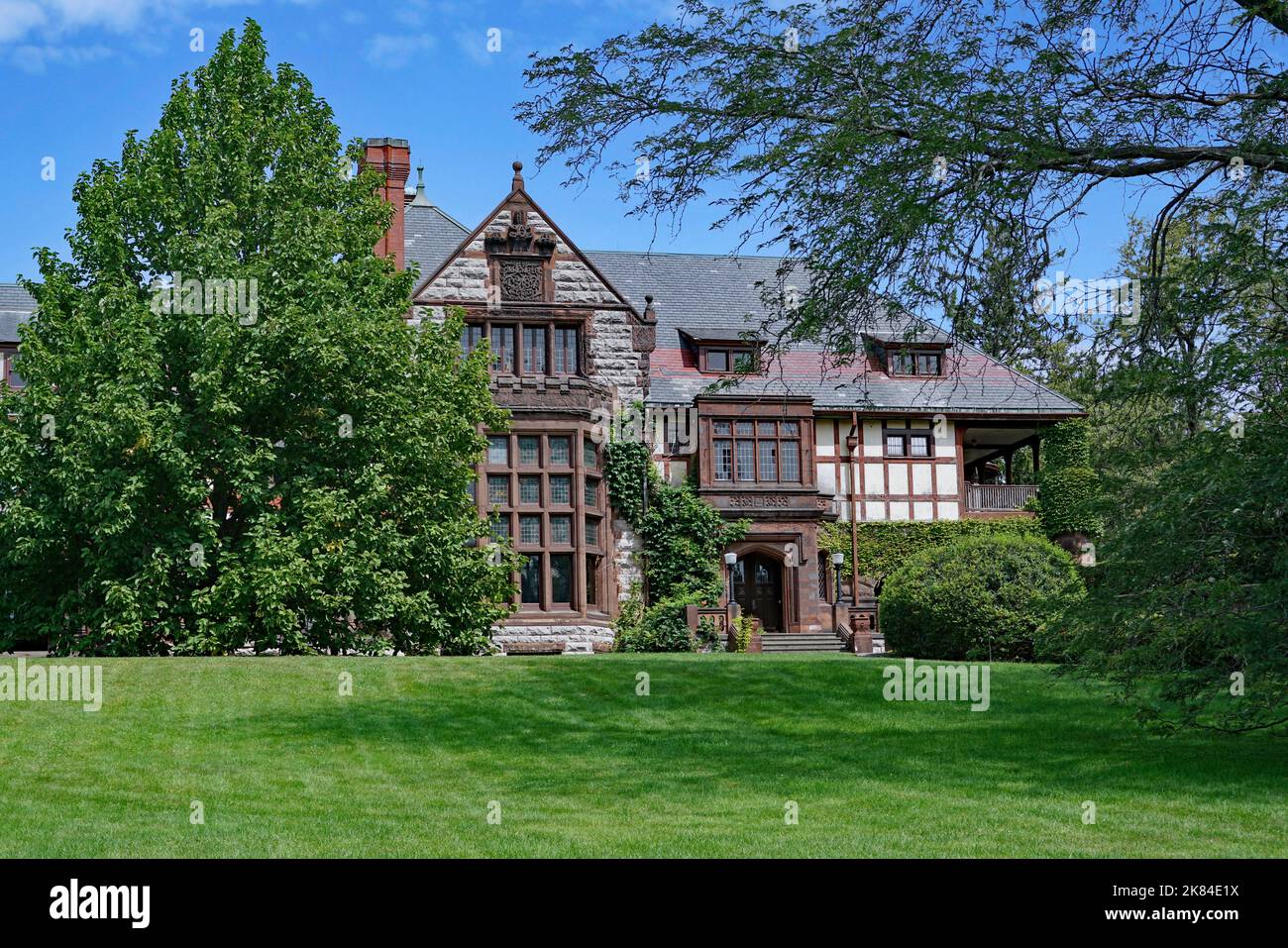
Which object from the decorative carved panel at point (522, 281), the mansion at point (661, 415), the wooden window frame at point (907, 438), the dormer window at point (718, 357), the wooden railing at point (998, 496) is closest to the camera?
the mansion at point (661, 415)

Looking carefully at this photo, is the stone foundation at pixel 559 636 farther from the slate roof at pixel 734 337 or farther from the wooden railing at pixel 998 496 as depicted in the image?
the wooden railing at pixel 998 496

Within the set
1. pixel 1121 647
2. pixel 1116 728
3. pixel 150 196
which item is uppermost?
pixel 150 196

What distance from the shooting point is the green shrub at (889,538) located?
35.5 meters

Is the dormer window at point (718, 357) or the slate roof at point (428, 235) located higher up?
the slate roof at point (428, 235)

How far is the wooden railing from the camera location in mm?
36906

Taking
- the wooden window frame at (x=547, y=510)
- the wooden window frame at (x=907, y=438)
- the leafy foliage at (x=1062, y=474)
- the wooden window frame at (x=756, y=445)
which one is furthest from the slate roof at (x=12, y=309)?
the leafy foliage at (x=1062, y=474)

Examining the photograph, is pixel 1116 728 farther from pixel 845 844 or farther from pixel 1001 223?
pixel 845 844

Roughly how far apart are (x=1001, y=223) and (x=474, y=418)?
13807mm

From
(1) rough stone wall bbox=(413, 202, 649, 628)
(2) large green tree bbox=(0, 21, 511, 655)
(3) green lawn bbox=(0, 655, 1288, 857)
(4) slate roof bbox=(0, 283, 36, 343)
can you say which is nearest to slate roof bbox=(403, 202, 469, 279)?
(1) rough stone wall bbox=(413, 202, 649, 628)

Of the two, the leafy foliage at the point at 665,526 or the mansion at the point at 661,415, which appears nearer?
the mansion at the point at 661,415

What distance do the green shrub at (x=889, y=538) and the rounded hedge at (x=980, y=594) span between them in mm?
10224

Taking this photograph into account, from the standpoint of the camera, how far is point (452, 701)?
54.0 feet

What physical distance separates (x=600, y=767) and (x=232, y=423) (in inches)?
Answer: 469
